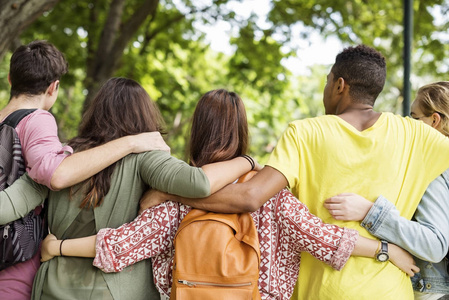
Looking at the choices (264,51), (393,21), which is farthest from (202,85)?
(393,21)

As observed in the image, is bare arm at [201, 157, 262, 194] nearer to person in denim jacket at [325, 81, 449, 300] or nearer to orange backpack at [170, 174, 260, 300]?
orange backpack at [170, 174, 260, 300]

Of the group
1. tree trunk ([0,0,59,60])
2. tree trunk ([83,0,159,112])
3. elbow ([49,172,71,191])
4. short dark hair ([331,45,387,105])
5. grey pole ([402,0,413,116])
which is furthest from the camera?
tree trunk ([83,0,159,112])

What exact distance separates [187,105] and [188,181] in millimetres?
9636

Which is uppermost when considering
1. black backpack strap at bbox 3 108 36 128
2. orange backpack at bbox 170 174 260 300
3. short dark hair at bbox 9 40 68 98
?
short dark hair at bbox 9 40 68 98

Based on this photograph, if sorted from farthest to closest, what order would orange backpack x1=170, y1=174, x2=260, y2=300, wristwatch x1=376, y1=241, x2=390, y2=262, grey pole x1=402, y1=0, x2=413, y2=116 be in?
1. grey pole x1=402, y1=0, x2=413, y2=116
2. wristwatch x1=376, y1=241, x2=390, y2=262
3. orange backpack x1=170, y1=174, x2=260, y2=300

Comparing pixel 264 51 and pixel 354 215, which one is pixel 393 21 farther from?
pixel 354 215

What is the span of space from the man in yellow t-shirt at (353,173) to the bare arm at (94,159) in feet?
1.23

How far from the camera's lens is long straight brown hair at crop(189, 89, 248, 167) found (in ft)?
8.01

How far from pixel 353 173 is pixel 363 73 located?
56cm

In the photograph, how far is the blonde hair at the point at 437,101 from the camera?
2.69 metres

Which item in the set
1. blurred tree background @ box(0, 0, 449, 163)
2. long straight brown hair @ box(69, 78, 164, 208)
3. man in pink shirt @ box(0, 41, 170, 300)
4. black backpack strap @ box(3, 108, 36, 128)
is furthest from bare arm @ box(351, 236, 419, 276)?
blurred tree background @ box(0, 0, 449, 163)

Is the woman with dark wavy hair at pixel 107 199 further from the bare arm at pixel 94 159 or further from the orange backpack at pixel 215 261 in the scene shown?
the orange backpack at pixel 215 261

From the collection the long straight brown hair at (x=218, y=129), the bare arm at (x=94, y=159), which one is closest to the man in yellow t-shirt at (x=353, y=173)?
the long straight brown hair at (x=218, y=129)

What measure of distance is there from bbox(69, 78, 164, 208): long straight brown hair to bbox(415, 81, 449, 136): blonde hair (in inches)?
59.4
